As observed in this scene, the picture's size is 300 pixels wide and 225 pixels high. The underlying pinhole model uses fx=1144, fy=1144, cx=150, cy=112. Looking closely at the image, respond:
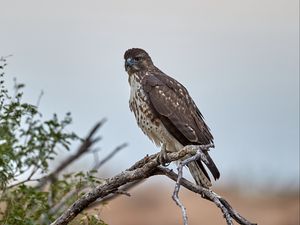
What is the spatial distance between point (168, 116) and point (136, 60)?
1081 millimetres

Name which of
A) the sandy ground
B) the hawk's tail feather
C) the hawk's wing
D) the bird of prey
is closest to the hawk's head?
the bird of prey

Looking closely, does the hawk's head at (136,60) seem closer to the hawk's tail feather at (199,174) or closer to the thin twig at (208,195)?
the hawk's tail feather at (199,174)

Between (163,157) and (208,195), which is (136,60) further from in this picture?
(208,195)

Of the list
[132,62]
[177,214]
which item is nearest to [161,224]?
[177,214]

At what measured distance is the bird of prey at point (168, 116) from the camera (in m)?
8.32

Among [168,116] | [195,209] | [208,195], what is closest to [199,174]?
[168,116]

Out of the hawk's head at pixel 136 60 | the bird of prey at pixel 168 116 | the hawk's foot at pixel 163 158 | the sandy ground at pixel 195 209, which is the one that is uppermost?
the sandy ground at pixel 195 209

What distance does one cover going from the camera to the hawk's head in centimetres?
939

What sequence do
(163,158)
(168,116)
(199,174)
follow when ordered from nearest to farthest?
(163,158) → (199,174) → (168,116)

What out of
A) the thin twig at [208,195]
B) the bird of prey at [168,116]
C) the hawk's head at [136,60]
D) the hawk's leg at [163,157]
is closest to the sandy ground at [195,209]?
the hawk's head at [136,60]

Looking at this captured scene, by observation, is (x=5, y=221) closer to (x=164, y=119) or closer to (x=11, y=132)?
(x=11, y=132)

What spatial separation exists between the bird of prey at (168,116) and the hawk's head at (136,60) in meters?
0.27

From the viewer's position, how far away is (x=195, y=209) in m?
15.3

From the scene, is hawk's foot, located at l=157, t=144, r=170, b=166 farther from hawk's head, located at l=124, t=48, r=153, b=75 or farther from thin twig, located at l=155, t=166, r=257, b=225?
hawk's head, located at l=124, t=48, r=153, b=75
